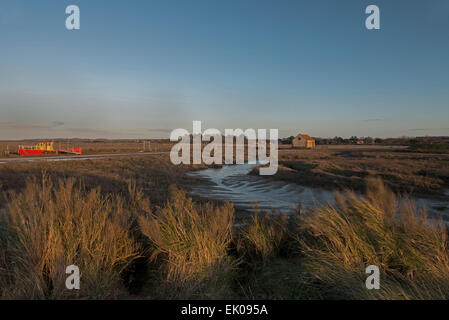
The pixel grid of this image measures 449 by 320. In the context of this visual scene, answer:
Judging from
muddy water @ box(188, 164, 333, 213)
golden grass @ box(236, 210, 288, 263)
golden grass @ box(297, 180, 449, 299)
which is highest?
golden grass @ box(297, 180, 449, 299)

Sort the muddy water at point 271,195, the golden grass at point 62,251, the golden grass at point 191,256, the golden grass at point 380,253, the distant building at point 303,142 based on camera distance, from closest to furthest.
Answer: the golden grass at point 62,251, the golden grass at point 380,253, the golden grass at point 191,256, the muddy water at point 271,195, the distant building at point 303,142

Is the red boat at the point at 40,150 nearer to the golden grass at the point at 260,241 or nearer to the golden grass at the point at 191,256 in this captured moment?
the golden grass at the point at 191,256

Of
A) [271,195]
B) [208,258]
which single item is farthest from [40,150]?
[208,258]

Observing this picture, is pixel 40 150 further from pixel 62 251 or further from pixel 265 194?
pixel 62 251

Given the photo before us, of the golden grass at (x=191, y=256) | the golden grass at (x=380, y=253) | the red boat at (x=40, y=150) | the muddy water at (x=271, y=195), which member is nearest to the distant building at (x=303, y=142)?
the muddy water at (x=271, y=195)

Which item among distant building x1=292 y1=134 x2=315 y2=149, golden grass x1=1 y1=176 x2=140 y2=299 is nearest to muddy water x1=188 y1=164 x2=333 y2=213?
golden grass x1=1 y1=176 x2=140 y2=299

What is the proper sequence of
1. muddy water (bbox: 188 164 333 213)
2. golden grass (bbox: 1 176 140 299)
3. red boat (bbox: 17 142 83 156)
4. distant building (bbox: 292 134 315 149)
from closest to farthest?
golden grass (bbox: 1 176 140 299) → muddy water (bbox: 188 164 333 213) → red boat (bbox: 17 142 83 156) → distant building (bbox: 292 134 315 149)

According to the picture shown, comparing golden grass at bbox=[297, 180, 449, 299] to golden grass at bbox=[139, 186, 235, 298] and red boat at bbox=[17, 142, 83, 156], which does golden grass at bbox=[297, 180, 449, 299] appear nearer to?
golden grass at bbox=[139, 186, 235, 298]

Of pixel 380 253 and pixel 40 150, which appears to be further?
pixel 40 150
